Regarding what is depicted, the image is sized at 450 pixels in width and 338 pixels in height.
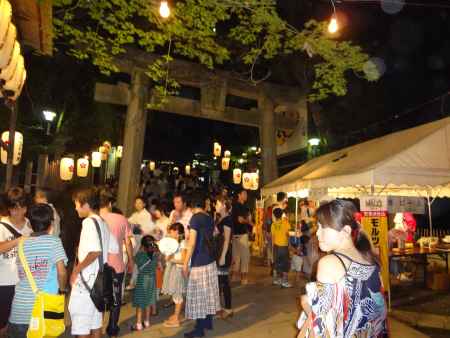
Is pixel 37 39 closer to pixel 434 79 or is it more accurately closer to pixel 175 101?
pixel 175 101

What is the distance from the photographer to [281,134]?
649 inches

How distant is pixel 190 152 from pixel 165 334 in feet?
84.8

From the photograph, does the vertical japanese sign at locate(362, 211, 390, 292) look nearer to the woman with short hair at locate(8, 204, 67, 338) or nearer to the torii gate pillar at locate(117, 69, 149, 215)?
the woman with short hair at locate(8, 204, 67, 338)

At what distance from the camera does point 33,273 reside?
3381 millimetres

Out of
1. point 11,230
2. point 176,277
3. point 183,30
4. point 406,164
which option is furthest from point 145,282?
point 183,30

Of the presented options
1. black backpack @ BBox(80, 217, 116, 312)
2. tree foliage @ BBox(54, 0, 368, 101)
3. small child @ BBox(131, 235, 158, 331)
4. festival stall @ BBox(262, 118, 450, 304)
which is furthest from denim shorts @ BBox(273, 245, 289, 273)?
black backpack @ BBox(80, 217, 116, 312)

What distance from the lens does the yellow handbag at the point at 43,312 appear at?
3250 mm

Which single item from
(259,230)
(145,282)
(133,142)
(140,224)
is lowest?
(145,282)

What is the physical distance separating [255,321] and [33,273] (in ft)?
13.7

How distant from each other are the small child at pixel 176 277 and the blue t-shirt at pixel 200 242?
544 millimetres

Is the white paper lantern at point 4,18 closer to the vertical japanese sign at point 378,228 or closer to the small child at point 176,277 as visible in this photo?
the small child at point 176,277

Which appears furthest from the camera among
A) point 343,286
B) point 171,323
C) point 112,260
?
point 171,323

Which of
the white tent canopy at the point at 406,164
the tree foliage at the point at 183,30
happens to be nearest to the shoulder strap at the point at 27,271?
the white tent canopy at the point at 406,164

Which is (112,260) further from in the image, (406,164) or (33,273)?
(406,164)
